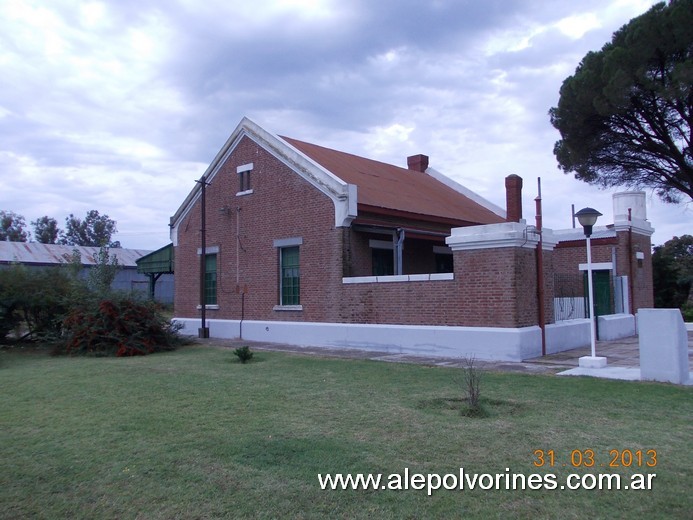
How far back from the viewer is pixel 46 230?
3250 inches

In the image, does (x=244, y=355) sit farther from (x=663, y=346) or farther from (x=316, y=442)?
(x=663, y=346)

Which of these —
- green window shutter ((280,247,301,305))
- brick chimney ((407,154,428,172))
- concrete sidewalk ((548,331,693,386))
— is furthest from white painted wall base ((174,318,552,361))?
brick chimney ((407,154,428,172))

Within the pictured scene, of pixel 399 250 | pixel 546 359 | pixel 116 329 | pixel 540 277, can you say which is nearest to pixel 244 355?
pixel 116 329

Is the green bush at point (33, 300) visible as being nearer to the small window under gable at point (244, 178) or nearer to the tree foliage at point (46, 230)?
the small window under gable at point (244, 178)

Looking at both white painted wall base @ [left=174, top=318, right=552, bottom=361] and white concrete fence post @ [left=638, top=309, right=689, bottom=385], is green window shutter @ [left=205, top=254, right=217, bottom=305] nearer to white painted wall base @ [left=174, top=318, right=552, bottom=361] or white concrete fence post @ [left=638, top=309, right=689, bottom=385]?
white painted wall base @ [left=174, top=318, right=552, bottom=361]

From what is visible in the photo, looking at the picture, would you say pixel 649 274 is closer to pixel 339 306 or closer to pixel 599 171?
pixel 599 171

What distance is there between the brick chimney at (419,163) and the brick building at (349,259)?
3148 millimetres

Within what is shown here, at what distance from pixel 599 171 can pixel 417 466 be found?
1619cm

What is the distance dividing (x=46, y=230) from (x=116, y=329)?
250ft

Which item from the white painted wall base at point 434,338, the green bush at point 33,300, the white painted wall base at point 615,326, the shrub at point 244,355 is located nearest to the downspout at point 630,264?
the white painted wall base at point 615,326

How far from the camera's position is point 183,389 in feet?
31.4

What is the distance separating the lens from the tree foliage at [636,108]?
49.3ft

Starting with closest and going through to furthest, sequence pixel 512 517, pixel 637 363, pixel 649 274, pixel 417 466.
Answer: pixel 512 517, pixel 417 466, pixel 637 363, pixel 649 274

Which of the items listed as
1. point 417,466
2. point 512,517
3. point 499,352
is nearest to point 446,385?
point 499,352
